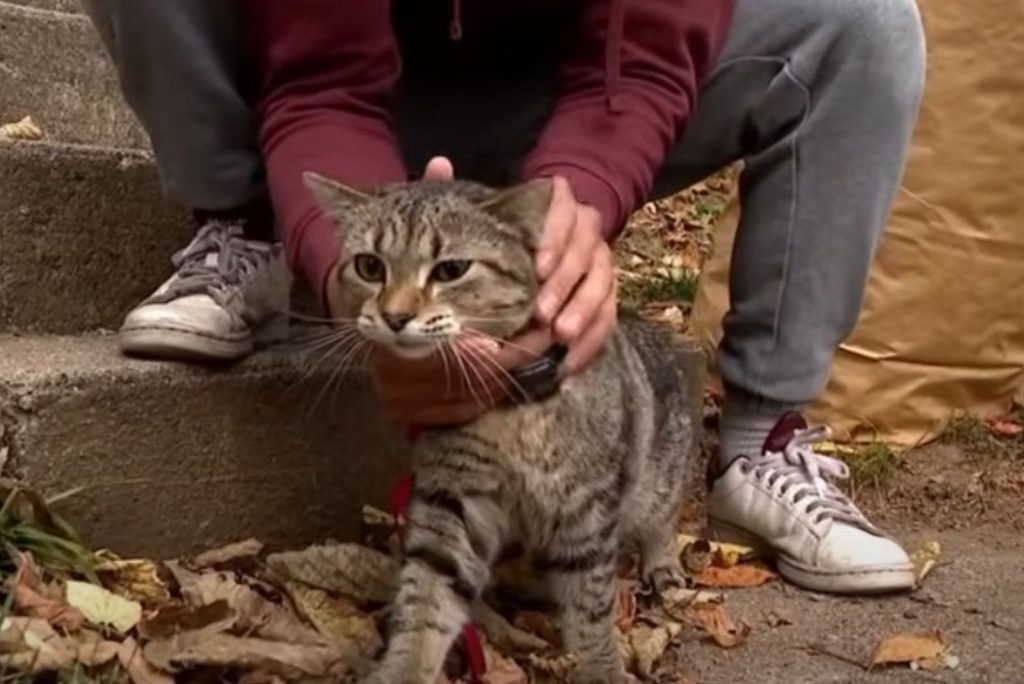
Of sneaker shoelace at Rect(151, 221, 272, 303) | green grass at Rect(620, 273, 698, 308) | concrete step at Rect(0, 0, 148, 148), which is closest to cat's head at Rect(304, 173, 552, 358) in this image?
sneaker shoelace at Rect(151, 221, 272, 303)

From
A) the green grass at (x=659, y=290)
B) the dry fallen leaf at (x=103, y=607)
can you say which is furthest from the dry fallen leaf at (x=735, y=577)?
the green grass at (x=659, y=290)

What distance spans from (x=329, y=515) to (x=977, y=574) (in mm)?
981

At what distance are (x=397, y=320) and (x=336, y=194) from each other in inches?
7.8

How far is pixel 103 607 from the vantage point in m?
1.70

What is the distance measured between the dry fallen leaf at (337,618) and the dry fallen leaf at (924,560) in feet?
2.72

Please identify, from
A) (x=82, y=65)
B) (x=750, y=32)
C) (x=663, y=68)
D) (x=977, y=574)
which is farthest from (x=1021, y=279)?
(x=82, y=65)

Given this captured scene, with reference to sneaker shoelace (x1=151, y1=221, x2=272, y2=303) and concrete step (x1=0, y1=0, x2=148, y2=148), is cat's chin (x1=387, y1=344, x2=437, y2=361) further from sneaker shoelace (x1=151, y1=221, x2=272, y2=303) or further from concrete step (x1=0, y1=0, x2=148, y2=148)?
concrete step (x1=0, y1=0, x2=148, y2=148)

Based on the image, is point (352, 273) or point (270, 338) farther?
point (270, 338)

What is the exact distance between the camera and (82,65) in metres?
2.85

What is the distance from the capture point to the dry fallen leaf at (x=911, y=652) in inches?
76.5

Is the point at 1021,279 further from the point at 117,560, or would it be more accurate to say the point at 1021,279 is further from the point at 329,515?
the point at 117,560

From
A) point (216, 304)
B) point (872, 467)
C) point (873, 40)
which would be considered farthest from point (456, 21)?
point (872, 467)

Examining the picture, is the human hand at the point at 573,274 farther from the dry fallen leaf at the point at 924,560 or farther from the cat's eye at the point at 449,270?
the dry fallen leaf at the point at 924,560

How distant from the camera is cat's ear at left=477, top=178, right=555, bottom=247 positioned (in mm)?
1666
